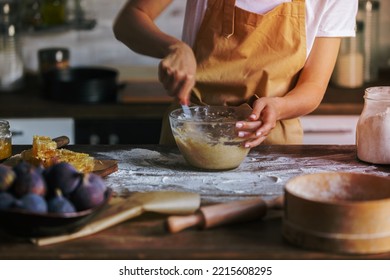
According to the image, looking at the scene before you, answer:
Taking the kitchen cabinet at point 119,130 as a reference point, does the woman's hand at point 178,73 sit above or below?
above

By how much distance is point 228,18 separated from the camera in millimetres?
2453

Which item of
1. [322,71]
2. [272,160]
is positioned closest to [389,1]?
[322,71]

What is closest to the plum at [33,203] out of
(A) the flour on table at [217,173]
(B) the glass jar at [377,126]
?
(A) the flour on table at [217,173]

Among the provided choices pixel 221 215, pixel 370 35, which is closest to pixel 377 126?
pixel 221 215

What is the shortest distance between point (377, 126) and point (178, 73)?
0.56 meters

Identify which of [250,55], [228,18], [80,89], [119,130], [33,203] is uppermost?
[228,18]

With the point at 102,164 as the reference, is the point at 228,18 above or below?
above

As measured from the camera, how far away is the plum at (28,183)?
151cm

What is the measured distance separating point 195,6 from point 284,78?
0.37 metres

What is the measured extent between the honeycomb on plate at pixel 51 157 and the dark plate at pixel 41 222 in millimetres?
430

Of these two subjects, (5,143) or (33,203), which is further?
(5,143)

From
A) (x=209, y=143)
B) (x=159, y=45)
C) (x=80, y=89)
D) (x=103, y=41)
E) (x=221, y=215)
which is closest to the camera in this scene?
(x=221, y=215)

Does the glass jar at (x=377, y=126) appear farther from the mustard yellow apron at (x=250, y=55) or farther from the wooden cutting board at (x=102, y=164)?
the wooden cutting board at (x=102, y=164)

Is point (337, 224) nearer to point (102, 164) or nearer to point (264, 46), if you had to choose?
point (102, 164)
